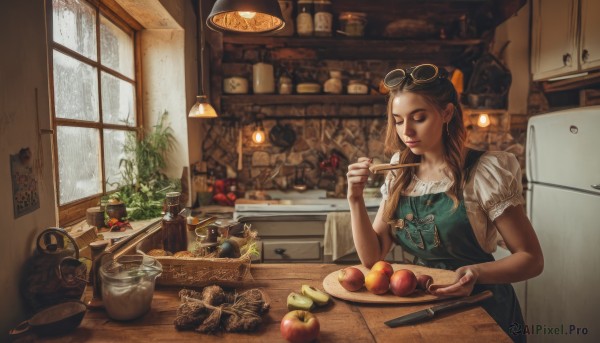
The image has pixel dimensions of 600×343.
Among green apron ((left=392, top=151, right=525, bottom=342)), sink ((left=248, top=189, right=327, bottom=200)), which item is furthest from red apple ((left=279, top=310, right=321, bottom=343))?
sink ((left=248, top=189, right=327, bottom=200))

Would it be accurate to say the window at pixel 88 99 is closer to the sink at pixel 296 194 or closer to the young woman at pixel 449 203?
the sink at pixel 296 194

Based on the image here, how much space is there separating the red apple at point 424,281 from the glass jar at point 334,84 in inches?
114

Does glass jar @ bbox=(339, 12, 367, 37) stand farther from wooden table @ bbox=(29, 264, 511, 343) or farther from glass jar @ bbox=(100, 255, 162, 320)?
glass jar @ bbox=(100, 255, 162, 320)

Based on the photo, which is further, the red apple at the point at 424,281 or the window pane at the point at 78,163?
the window pane at the point at 78,163

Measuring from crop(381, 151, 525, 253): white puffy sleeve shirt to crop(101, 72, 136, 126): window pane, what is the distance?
235 cm

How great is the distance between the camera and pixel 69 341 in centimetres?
114

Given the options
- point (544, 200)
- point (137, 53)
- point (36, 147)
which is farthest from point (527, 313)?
point (137, 53)

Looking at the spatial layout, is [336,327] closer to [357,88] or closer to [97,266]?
[97,266]

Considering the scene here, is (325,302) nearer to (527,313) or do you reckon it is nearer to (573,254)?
(573,254)

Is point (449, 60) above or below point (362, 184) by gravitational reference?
above

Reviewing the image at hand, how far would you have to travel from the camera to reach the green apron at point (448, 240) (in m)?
1.59

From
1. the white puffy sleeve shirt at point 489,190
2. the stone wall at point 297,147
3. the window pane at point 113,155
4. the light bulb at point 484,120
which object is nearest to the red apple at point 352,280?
the white puffy sleeve shirt at point 489,190

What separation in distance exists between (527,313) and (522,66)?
264 cm

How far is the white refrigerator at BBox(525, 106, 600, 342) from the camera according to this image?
2.30m
